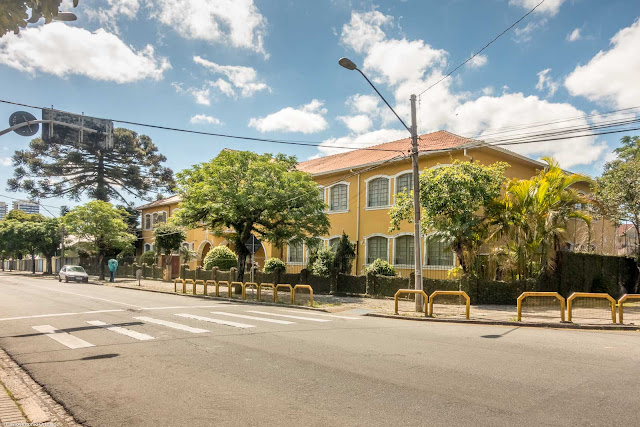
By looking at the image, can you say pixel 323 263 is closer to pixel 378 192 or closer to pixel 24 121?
pixel 378 192

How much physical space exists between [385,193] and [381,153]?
3.06 m

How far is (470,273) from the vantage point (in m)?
18.0

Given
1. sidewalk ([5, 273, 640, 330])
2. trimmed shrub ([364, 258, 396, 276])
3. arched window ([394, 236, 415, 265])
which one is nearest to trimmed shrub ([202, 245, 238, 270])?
arched window ([394, 236, 415, 265])

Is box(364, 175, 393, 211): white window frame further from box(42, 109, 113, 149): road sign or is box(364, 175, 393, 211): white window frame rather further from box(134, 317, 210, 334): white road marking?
box(134, 317, 210, 334): white road marking

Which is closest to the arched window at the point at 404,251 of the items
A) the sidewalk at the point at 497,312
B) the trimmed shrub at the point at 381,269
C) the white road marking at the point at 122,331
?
the trimmed shrub at the point at 381,269

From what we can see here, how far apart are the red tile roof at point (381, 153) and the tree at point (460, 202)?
3.24m

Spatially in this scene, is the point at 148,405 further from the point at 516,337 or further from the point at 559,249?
the point at 559,249

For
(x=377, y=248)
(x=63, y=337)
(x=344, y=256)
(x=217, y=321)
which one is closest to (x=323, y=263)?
(x=344, y=256)

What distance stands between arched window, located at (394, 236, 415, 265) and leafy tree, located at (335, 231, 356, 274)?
2.51 m

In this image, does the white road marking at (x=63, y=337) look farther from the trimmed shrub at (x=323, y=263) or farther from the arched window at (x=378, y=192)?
the arched window at (x=378, y=192)

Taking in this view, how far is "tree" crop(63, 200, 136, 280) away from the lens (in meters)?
37.7

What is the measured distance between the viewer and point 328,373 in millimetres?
6531

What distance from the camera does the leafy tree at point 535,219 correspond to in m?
17.4

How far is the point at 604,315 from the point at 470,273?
16.7 ft
